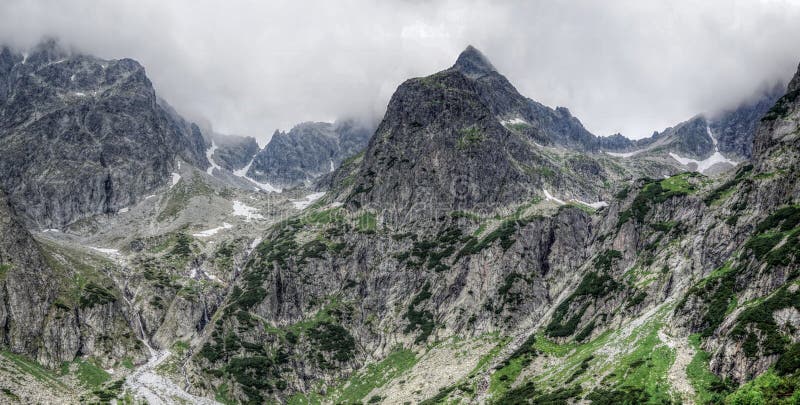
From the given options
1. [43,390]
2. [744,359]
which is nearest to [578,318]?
[744,359]

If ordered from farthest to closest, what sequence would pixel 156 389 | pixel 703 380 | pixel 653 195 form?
pixel 653 195
pixel 156 389
pixel 703 380

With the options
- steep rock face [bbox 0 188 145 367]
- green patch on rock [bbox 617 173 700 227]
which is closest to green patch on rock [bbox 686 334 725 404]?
green patch on rock [bbox 617 173 700 227]

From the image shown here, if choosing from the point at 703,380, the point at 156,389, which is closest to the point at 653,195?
the point at 703,380

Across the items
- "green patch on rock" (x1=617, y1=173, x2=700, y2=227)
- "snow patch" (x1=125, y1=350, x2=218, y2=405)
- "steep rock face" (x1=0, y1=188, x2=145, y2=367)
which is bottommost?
"snow patch" (x1=125, y1=350, x2=218, y2=405)

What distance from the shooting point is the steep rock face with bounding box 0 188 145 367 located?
17338 centimetres

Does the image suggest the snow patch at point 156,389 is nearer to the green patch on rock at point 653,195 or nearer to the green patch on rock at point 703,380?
the green patch on rock at point 703,380

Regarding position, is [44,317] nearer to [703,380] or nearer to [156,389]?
[156,389]

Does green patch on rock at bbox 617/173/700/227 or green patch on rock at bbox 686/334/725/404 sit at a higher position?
green patch on rock at bbox 617/173/700/227

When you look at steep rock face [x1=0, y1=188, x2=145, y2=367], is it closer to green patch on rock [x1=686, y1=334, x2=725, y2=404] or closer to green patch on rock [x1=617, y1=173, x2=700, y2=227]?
green patch on rock [x1=686, y1=334, x2=725, y2=404]

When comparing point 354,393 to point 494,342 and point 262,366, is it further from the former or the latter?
point 494,342

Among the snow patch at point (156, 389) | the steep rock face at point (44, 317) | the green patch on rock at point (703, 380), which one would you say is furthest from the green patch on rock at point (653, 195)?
the steep rock face at point (44, 317)

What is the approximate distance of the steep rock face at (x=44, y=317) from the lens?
17338 centimetres

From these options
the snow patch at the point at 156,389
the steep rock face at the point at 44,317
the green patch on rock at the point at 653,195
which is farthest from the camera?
the green patch on rock at the point at 653,195

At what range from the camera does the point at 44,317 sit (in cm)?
18338
